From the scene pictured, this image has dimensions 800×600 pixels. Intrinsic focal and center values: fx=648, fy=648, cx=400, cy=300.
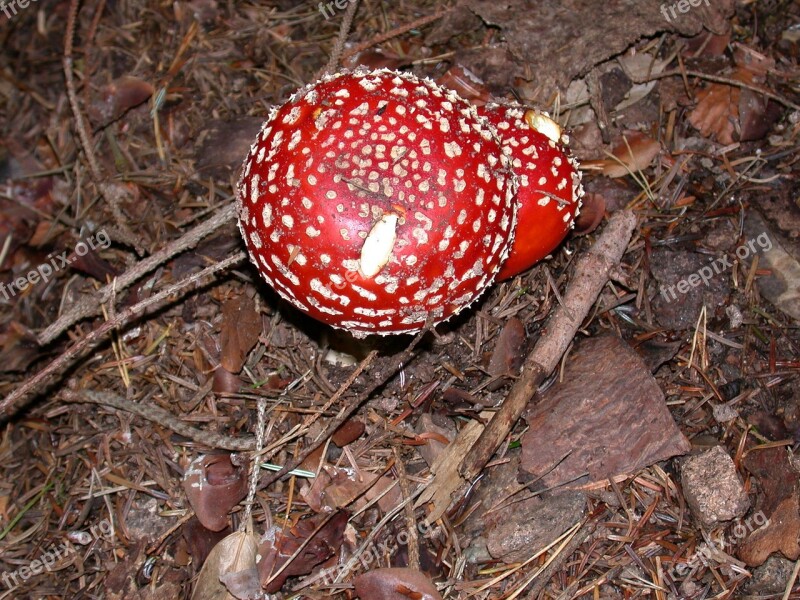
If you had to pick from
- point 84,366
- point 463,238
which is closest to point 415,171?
point 463,238

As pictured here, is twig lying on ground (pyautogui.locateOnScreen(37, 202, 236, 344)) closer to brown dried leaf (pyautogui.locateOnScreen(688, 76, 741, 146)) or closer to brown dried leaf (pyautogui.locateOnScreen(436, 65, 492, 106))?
brown dried leaf (pyautogui.locateOnScreen(436, 65, 492, 106))

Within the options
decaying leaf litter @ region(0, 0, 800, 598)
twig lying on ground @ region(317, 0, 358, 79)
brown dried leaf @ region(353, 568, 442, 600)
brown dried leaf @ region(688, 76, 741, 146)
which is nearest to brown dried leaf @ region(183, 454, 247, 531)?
decaying leaf litter @ region(0, 0, 800, 598)

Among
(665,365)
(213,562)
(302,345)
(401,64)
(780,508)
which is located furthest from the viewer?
(401,64)

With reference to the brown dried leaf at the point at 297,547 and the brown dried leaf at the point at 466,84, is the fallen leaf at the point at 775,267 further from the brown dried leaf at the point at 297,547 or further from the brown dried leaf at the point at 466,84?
the brown dried leaf at the point at 297,547

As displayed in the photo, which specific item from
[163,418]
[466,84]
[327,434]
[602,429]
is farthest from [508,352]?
[163,418]

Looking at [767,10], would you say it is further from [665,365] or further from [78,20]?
[78,20]

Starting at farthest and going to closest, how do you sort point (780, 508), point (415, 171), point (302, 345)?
point (302, 345) → point (780, 508) → point (415, 171)

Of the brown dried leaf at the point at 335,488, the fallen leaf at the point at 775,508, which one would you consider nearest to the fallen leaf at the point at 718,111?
the fallen leaf at the point at 775,508
